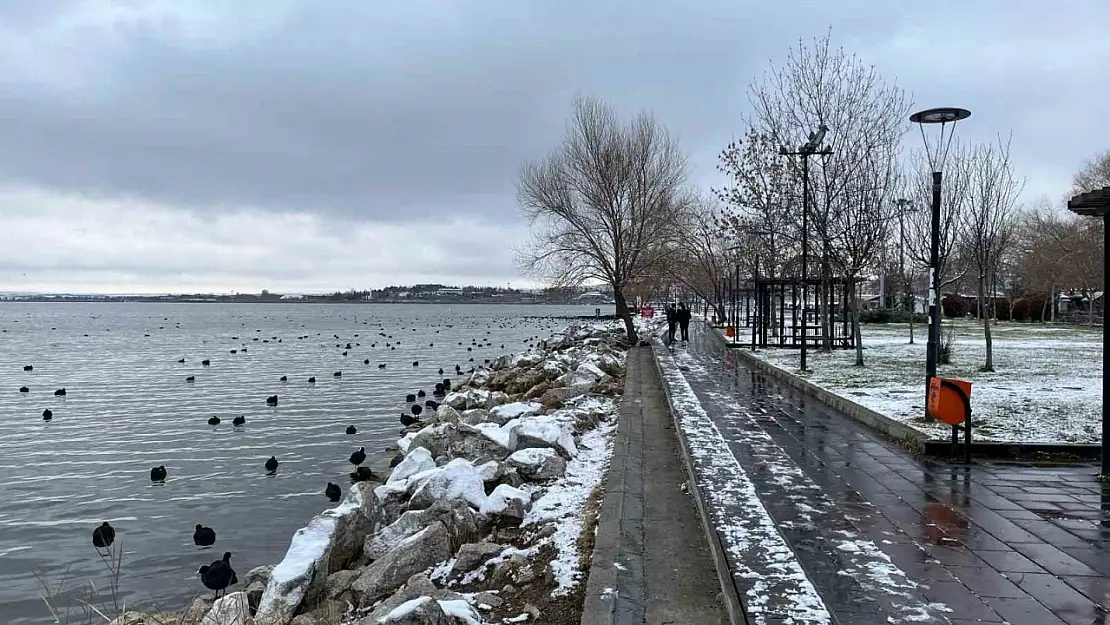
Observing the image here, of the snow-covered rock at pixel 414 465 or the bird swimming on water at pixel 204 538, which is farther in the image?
the snow-covered rock at pixel 414 465

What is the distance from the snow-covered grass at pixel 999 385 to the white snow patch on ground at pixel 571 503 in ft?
12.1

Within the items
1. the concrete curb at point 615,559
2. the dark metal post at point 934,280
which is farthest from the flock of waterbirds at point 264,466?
the dark metal post at point 934,280

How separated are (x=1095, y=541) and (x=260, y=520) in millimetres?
8491

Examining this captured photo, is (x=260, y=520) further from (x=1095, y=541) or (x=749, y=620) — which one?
(x=1095, y=541)

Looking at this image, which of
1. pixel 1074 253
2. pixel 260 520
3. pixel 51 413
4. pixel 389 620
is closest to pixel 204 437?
pixel 51 413

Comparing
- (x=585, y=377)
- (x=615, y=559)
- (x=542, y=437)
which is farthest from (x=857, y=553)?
(x=585, y=377)

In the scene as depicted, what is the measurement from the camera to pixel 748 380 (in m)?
15.1

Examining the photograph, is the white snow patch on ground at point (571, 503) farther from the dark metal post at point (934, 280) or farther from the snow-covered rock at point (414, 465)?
the dark metal post at point (934, 280)

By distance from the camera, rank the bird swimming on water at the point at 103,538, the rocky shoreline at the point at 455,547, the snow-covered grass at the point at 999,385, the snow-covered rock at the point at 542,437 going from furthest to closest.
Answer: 1. the snow-covered grass at the point at 999,385
2. the bird swimming on water at the point at 103,538
3. the snow-covered rock at the point at 542,437
4. the rocky shoreline at the point at 455,547

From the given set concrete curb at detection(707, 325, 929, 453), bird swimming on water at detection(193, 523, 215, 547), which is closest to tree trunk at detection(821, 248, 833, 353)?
concrete curb at detection(707, 325, 929, 453)

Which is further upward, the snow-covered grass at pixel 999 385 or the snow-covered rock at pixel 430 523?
the snow-covered grass at pixel 999 385

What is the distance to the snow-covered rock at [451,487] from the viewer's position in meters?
6.75

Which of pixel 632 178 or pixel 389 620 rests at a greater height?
pixel 632 178

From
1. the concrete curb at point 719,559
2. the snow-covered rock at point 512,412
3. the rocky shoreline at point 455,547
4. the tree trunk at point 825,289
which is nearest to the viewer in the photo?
the concrete curb at point 719,559
